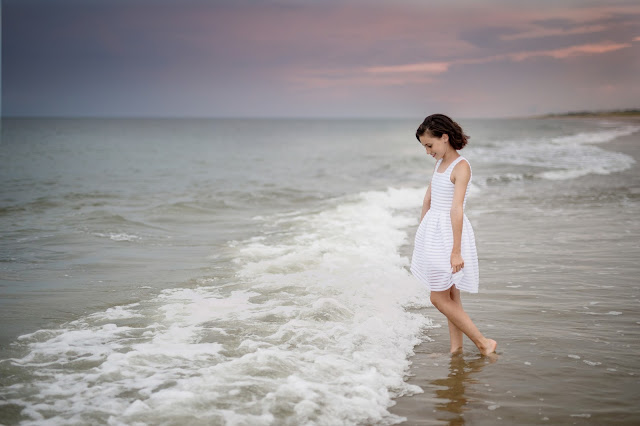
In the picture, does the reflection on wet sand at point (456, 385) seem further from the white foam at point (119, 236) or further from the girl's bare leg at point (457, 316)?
the white foam at point (119, 236)

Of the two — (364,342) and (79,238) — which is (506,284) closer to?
(364,342)

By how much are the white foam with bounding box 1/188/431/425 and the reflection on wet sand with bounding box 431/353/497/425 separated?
11.2 inches

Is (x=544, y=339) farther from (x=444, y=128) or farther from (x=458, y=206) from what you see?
(x=444, y=128)

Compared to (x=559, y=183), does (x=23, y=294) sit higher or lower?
lower

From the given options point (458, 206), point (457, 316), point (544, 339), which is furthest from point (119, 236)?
point (544, 339)

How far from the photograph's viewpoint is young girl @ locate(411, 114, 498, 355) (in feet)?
15.2

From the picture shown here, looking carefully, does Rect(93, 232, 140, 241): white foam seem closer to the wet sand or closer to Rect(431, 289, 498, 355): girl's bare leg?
the wet sand

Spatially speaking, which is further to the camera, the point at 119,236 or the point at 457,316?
the point at 119,236

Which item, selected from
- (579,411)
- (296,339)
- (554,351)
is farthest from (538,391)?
(296,339)

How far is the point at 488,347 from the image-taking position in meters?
5.02

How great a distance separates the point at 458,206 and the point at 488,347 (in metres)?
1.39

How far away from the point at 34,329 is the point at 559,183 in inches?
759

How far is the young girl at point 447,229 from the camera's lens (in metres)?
4.63

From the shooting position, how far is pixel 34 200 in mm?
17906
